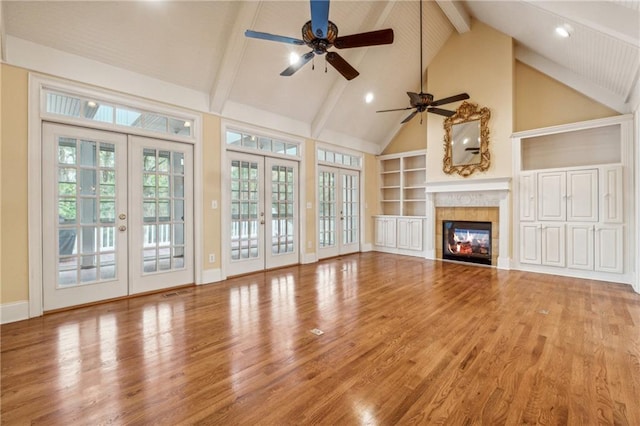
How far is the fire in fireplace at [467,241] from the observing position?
237 inches

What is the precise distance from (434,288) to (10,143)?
17.8 ft

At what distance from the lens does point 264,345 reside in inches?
101

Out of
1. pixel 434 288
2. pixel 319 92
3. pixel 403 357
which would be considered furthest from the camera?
pixel 319 92

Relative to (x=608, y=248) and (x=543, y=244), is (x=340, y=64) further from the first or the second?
(x=608, y=248)

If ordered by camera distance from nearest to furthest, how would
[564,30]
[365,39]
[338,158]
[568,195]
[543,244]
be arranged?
[365,39] < [564,30] < [568,195] < [543,244] < [338,158]

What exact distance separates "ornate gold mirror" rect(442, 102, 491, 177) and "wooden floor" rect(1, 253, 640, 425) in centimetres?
290

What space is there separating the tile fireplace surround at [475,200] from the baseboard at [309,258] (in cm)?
264

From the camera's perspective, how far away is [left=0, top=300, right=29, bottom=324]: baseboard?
3064 mm

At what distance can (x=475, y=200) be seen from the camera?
6.10 metres

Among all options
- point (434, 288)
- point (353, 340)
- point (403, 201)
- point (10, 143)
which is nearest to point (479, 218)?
point (403, 201)

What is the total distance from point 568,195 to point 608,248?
0.98 metres

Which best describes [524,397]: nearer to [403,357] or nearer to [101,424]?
[403,357]

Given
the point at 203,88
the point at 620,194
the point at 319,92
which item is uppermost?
the point at 319,92

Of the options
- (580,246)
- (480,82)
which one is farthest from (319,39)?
(580,246)
